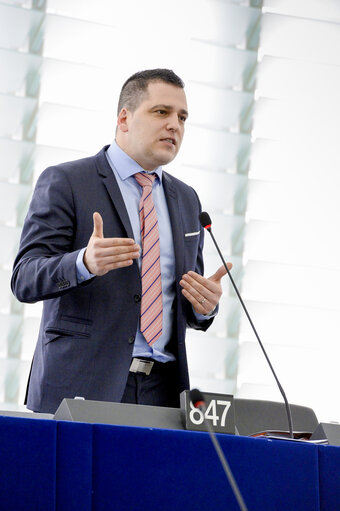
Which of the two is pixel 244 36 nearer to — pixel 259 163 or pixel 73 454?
pixel 259 163

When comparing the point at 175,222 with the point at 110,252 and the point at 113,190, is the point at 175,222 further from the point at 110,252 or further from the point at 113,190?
the point at 110,252

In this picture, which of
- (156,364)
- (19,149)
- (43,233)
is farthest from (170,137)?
(19,149)

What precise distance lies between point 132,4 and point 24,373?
1.68 metres

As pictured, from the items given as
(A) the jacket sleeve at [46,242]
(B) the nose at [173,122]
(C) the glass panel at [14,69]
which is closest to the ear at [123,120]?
(B) the nose at [173,122]

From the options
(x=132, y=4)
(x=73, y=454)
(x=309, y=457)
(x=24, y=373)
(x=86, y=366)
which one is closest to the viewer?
(x=73, y=454)

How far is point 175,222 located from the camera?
261 cm

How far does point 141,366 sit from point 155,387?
9cm

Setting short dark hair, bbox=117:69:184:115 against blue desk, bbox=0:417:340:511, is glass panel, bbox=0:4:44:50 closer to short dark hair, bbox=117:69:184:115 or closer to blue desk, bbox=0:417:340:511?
short dark hair, bbox=117:69:184:115

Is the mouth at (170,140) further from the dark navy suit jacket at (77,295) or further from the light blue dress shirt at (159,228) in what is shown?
the dark navy suit jacket at (77,295)

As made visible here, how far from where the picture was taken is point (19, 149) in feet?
11.4

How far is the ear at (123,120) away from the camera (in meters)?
2.74

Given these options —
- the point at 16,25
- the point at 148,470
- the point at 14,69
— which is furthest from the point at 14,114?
the point at 148,470

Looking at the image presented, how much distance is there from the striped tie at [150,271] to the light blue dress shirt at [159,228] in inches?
0.8

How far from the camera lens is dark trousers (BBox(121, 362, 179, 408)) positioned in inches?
93.7
